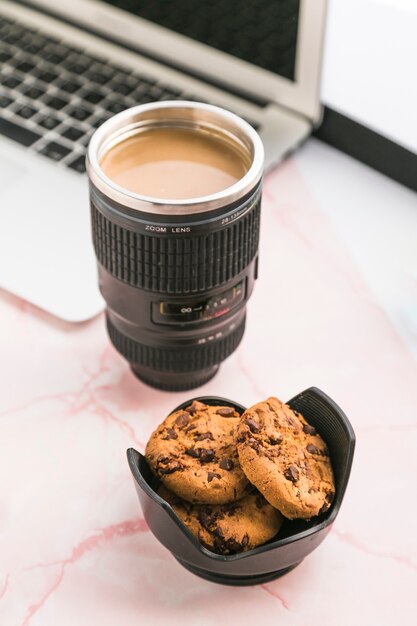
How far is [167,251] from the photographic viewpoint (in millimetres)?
585

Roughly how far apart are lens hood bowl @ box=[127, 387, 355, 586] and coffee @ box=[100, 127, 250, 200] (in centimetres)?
14

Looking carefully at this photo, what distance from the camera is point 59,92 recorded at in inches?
36.5

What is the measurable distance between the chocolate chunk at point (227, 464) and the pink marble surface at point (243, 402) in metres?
Result: 0.09

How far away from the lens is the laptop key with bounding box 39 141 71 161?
0.86 m

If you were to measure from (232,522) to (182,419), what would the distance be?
3.0 inches

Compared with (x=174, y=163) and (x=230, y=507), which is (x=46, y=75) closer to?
(x=174, y=163)

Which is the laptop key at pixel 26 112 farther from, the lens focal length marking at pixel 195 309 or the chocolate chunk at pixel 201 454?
the chocolate chunk at pixel 201 454

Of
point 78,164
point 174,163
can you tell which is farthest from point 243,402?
point 78,164

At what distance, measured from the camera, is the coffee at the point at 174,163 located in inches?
24.0

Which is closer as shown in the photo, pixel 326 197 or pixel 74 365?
pixel 74 365

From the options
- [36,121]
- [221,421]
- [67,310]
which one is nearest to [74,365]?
[67,310]

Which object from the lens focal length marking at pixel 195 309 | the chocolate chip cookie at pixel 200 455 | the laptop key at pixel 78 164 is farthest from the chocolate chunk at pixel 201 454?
the laptop key at pixel 78 164

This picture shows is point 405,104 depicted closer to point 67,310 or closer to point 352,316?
point 352,316

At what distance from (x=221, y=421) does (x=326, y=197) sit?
0.34 metres
